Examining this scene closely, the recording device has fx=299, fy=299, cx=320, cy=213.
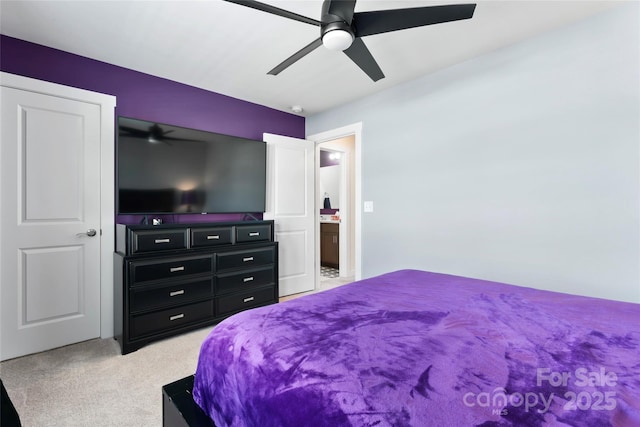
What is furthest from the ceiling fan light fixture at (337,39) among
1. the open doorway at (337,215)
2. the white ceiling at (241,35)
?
the open doorway at (337,215)

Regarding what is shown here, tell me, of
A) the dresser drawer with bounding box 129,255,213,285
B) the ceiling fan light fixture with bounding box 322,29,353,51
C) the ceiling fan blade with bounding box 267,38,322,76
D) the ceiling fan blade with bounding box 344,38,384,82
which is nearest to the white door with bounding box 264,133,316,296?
the dresser drawer with bounding box 129,255,213,285

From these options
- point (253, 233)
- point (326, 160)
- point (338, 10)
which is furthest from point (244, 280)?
point (326, 160)

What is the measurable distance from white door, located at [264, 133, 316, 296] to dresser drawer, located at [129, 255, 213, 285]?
1.14 meters

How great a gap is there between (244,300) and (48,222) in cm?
178

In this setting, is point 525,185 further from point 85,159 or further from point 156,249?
point 85,159

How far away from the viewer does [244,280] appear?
3.07 meters

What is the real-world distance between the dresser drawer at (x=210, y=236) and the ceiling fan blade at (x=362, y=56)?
6.35ft

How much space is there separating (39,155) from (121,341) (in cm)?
162

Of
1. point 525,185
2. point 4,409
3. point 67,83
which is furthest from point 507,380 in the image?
point 67,83

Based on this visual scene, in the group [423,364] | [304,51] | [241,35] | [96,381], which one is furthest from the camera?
[241,35]

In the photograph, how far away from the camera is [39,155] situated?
2387mm

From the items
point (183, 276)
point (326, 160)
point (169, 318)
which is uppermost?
point (326, 160)

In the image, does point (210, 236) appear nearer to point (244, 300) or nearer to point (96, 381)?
point (244, 300)

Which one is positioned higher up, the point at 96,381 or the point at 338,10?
the point at 338,10
